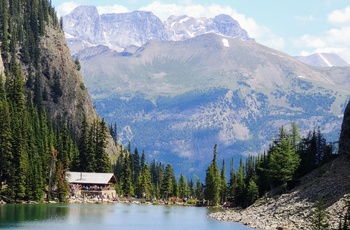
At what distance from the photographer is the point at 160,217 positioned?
137375mm

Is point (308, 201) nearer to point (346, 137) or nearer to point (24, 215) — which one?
point (346, 137)

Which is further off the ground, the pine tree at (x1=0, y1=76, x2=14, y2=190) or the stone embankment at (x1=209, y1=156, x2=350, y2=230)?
the pine tree at (x1=0, y1=76, x2=14, y2=190)

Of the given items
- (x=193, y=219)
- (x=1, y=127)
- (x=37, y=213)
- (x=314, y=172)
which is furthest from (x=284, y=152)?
(x=1, y=127)

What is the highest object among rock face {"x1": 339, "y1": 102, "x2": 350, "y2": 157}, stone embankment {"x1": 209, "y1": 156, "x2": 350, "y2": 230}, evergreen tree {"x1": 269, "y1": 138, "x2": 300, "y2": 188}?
rock face {"x1": 339, "y1": 102, "x2": 350, "y2": 157}

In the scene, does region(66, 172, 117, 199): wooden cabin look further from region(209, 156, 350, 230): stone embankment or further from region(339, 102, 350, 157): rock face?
region(339, 102, 350, 157): rock face

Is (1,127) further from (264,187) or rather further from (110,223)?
(264,187)

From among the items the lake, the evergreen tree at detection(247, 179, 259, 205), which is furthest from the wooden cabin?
the lake

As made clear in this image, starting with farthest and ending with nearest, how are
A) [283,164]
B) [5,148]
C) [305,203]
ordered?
1. [5,148]
2. [283,164]
3. [305,203]

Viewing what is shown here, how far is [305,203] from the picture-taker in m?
118

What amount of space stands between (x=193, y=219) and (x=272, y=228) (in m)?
33.6

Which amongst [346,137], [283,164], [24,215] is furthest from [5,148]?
[346,137]

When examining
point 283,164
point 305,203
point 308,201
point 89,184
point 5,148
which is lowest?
point 305,203

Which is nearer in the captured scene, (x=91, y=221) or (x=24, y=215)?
(x=91, y=221)

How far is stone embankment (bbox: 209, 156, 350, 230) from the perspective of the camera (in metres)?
105
